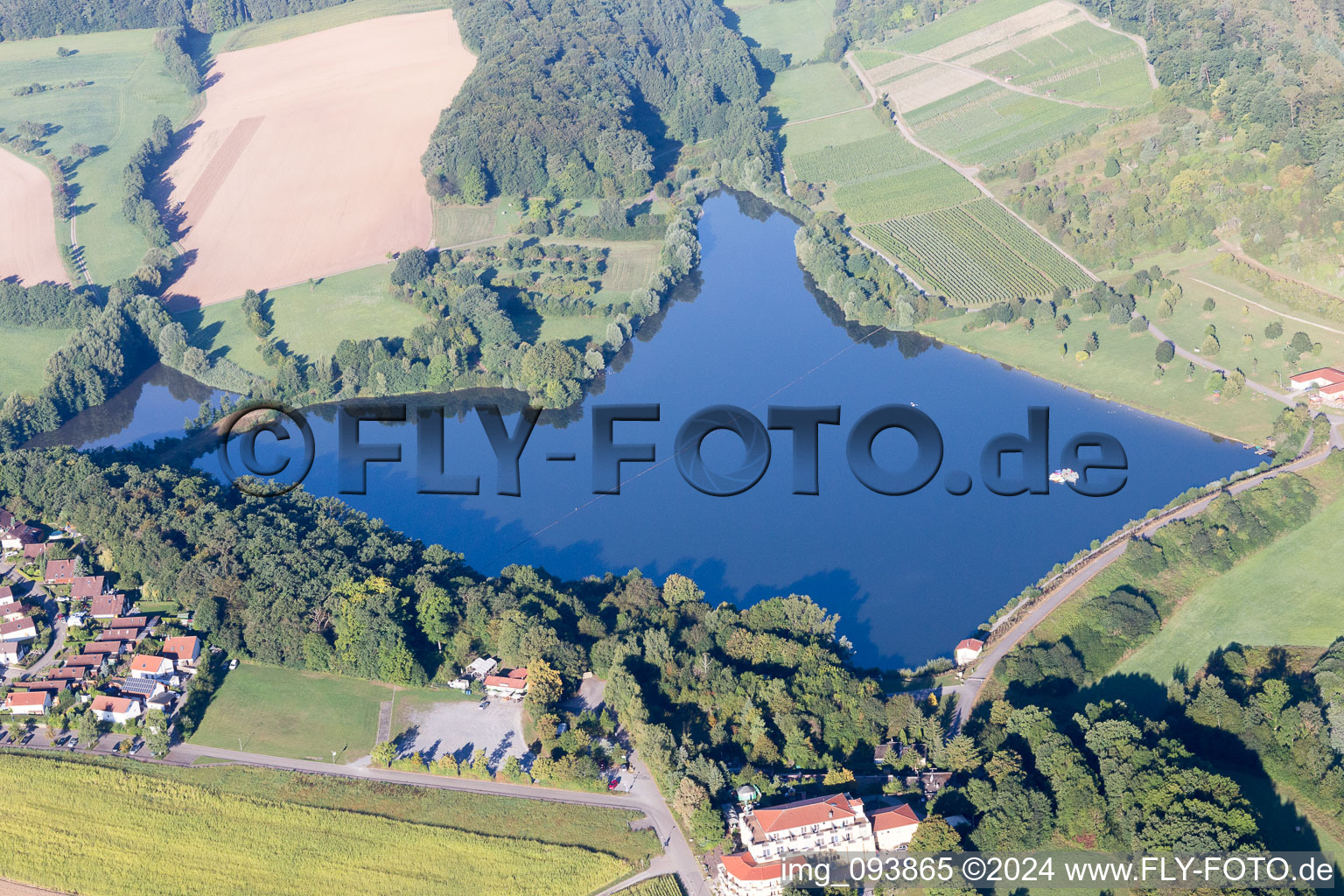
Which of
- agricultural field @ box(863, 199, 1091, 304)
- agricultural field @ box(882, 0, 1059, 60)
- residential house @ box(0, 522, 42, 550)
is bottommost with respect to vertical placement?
residential house @ box(0, 522, 42, 550)

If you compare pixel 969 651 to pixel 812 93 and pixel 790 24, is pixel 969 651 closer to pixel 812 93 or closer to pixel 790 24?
pixel 812 93

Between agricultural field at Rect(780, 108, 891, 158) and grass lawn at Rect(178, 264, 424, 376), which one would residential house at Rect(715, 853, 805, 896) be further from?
agricultural field at Rect(780, 108, 891, 158)

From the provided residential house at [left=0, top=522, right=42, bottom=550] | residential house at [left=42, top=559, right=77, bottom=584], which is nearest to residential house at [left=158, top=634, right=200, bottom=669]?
residential house at [left=42, top=559, right=77, bottom=584]

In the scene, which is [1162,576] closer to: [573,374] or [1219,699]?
[1219,699]

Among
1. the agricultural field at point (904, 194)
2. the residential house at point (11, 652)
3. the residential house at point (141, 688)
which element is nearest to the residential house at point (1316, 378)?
the agricultural field at point (904, 194)

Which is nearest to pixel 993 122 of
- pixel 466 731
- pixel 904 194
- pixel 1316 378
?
pixel 904 194

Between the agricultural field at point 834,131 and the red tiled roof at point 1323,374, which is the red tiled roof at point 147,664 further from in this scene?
the agricultural field at point 834,131
